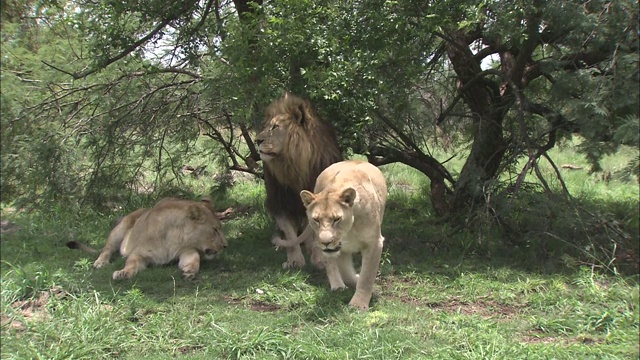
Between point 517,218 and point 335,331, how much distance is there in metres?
3.18

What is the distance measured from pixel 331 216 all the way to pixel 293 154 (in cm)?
184

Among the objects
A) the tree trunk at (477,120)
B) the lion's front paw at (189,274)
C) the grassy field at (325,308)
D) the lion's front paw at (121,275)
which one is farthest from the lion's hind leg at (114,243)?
the tree trunk at (477,120)

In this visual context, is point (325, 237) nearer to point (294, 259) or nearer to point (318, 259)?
point (318, 259)

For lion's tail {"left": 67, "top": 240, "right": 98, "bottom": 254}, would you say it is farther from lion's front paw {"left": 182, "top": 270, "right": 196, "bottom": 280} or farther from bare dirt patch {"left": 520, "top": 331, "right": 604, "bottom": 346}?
bare dirt patch {"left": 520, "top": 331, "right": 604, "bottom": 346}

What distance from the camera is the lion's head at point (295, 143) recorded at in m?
6.05

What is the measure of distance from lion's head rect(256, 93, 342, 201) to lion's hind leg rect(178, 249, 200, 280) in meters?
1.24

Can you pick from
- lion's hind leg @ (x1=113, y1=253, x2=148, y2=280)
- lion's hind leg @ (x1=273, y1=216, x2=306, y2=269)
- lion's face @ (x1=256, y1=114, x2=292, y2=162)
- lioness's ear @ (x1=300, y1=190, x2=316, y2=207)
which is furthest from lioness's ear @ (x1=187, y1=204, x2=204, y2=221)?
lioness's ear @ (x1=300, y1=190, x2=316, y2=207)

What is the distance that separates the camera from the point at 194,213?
643 centimetres

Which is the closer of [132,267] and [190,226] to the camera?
[132,267]

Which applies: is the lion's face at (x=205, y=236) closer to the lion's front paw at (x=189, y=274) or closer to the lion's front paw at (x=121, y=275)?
the lion's front paw at (x=189, y=274)

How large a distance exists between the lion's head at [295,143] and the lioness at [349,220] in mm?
671

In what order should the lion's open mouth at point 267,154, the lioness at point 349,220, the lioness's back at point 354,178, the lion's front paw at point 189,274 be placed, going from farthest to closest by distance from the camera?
1. the lion's open mouth at point 267,154
2. the lion's front paw at point 189,274
3. the lioness's back at point 354,178
4. the lioness at point 349,220

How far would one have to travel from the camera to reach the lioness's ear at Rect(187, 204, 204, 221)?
642cm

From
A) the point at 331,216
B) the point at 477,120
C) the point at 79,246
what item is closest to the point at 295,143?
the point at 331,216
